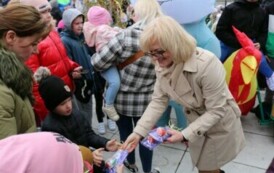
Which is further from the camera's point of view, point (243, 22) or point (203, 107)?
point (243, 22)

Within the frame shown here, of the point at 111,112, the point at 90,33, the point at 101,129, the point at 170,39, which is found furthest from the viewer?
the point at 101,129

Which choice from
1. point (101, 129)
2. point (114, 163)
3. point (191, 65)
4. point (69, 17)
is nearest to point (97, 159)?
point (114, 163)

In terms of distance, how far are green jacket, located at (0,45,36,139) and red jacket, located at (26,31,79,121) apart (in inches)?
46.0

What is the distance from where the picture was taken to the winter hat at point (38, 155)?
93 centimetres

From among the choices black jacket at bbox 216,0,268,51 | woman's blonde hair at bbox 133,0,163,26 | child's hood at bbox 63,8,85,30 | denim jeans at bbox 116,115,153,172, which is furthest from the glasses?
black jacket at bbox 216,0,268,51

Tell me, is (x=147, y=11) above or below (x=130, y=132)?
above

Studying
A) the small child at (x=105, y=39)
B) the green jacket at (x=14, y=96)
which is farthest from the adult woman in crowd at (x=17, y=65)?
the small child at (x=105, y=39)

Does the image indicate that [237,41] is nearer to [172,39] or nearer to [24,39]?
[172,39]

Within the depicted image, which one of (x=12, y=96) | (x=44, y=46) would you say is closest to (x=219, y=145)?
(x=12, y=96)

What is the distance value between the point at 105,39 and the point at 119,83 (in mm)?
465

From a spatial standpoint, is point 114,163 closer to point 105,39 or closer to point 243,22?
point 105,39

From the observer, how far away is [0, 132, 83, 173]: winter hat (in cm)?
93

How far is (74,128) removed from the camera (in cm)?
225

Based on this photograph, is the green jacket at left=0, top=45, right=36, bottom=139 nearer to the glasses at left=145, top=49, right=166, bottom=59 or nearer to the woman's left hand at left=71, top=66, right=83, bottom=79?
the glasses at left=145, top=49, right=166, bottom=59
